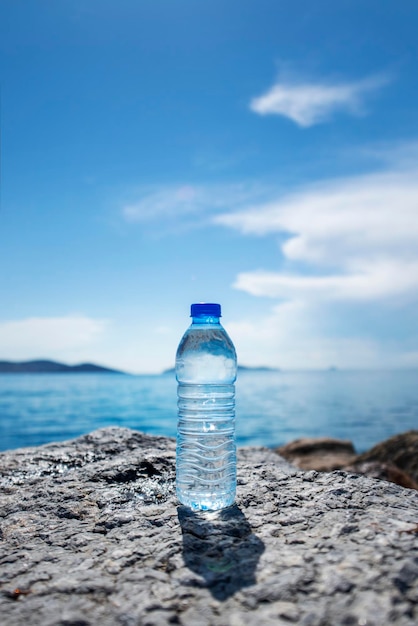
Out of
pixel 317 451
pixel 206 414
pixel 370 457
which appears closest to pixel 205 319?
pixel 206 414

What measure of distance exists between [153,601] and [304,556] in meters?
0.59

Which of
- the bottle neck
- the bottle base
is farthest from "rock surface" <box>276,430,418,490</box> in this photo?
the bottle neck

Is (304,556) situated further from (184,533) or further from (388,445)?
(388,445)

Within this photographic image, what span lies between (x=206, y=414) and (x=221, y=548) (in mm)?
1473

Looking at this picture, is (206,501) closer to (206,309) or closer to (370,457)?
(206,309)

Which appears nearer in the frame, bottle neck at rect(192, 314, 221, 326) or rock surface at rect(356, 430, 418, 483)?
bottle neck at rect(192, 314, 221, 326)

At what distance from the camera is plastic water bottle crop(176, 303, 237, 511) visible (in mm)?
2889

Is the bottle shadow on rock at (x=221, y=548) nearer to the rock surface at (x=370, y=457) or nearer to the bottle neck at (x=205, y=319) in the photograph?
the bottle neck at (x=205, y=319)

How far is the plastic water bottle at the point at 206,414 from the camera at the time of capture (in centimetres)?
289

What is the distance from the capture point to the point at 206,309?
2.88 meters

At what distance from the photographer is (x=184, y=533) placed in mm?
2277

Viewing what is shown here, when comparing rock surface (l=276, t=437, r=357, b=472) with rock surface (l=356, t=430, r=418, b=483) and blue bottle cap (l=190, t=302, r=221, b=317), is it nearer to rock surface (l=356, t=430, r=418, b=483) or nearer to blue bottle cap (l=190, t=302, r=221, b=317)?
rock surface (l=356, t=430, r=418, b=483)

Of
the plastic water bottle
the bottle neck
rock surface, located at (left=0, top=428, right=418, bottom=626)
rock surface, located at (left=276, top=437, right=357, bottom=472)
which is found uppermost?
the bottle neck

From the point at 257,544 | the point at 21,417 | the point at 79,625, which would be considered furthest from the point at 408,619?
the point at 21,417
